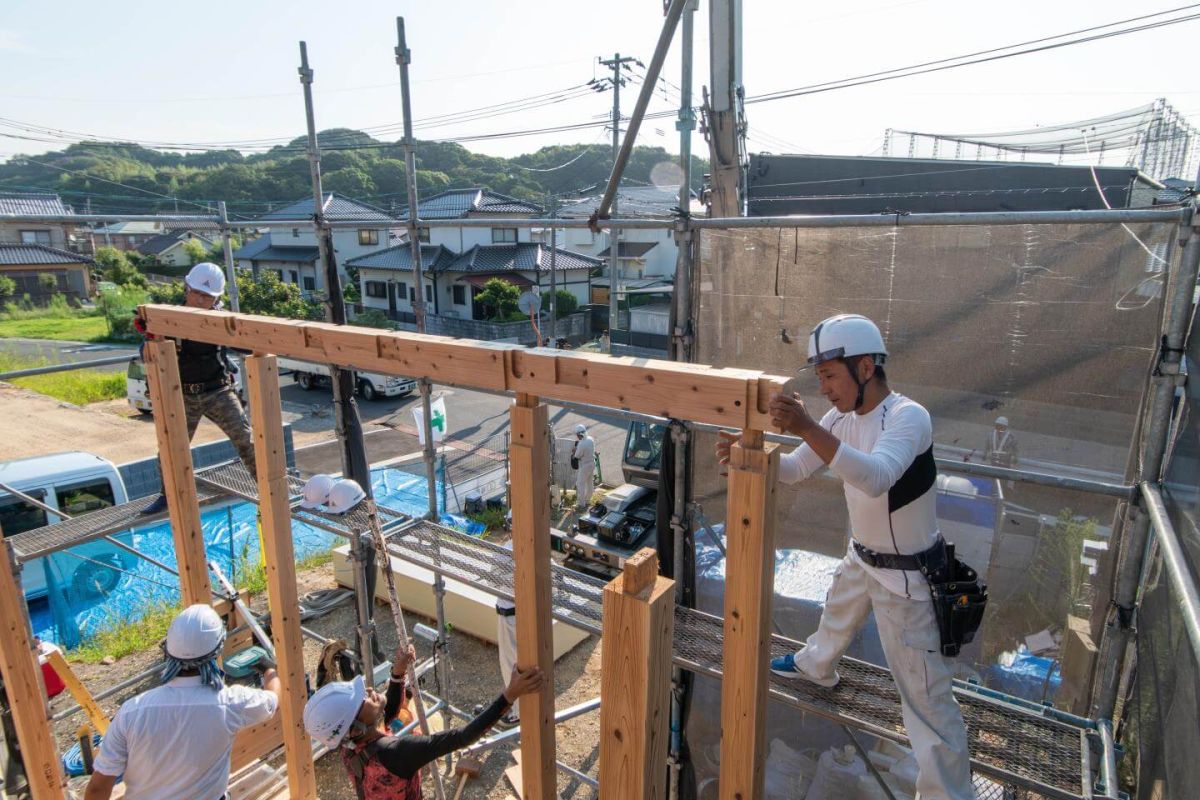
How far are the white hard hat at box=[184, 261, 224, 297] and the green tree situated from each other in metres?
19.6

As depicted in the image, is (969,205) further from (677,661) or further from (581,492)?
(677,661)

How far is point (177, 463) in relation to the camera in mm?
3621

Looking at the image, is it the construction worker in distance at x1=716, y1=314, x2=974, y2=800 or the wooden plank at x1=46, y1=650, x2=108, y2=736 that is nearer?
the construction worker in distance at x1=716, y1=314, x2=974, y2=800

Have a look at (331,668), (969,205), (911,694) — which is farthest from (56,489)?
(969,205)

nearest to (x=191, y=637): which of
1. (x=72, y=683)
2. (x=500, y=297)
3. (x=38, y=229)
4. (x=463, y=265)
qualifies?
(x=72, y=683)

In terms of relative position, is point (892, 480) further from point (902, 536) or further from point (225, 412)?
point (225, 412)

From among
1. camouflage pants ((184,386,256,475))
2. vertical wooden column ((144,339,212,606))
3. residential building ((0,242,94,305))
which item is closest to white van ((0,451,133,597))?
camouflage pants ((184,386,256,475))

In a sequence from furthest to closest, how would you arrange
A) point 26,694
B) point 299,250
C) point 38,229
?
point 38,229, point 299,250, point 26,694

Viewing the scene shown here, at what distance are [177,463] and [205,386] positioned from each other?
4.21ft

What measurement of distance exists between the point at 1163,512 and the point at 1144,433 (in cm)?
62

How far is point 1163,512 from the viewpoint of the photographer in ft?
7.50

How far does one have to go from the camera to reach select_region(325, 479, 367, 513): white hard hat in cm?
432

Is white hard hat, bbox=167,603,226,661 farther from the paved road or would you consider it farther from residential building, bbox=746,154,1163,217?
the paved road

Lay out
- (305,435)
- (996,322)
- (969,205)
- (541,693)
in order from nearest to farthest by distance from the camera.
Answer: (541,693), (996,322), (969,205), (305,435)
